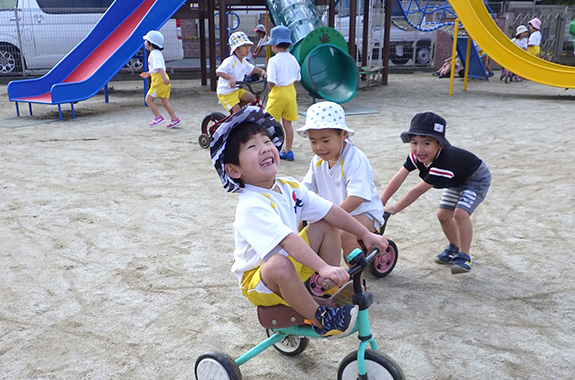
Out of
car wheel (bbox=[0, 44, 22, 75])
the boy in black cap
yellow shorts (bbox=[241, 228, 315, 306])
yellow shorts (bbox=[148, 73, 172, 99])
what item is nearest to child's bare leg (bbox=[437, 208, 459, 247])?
the boy in black cap

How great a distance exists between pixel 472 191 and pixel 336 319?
5.81 feet

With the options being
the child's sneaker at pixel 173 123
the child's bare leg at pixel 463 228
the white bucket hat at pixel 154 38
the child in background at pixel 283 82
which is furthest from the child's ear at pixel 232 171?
the white bucket hat at pixel 154 38

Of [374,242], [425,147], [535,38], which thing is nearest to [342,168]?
[425,147]

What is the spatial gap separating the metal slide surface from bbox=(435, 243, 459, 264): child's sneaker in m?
7.43

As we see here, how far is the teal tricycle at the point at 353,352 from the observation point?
6.86ft

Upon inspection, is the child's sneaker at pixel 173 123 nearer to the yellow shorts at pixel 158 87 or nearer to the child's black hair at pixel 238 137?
the yellow shorts at pixel 158 87

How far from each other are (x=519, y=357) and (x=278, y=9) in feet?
30.4

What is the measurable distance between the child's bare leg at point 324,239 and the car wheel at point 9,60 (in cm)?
1357

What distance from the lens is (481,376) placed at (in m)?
2.49

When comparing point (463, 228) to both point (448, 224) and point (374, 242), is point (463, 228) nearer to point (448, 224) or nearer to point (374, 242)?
point (448, 224)

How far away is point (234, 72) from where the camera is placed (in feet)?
23.6

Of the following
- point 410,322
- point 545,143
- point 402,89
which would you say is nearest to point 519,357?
point 410,322

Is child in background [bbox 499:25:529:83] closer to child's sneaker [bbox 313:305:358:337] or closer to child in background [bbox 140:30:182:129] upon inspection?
child in background [bbox 140:30:182:129]

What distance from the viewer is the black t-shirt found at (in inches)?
133
